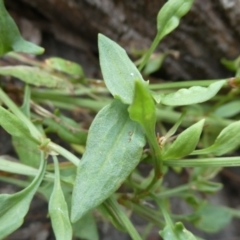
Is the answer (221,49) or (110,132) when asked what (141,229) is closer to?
(221,49)

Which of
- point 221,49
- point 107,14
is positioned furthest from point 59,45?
point 221,49

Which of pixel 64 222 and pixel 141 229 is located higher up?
pixel 64 222

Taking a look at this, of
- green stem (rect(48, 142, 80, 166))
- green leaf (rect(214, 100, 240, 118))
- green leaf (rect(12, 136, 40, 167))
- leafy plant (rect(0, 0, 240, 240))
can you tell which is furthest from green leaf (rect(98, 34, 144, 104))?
green leaf (rect(214, 100, 240, 118))

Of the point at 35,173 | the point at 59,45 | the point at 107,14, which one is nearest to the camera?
the point at 35,173

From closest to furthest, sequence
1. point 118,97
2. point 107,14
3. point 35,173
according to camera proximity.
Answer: point 118,97, point 35,173, point 107,14

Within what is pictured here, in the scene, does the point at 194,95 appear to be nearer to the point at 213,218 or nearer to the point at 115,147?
the point at 115,147

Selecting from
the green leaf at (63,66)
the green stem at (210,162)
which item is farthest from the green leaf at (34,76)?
the green stem at (210,162)
